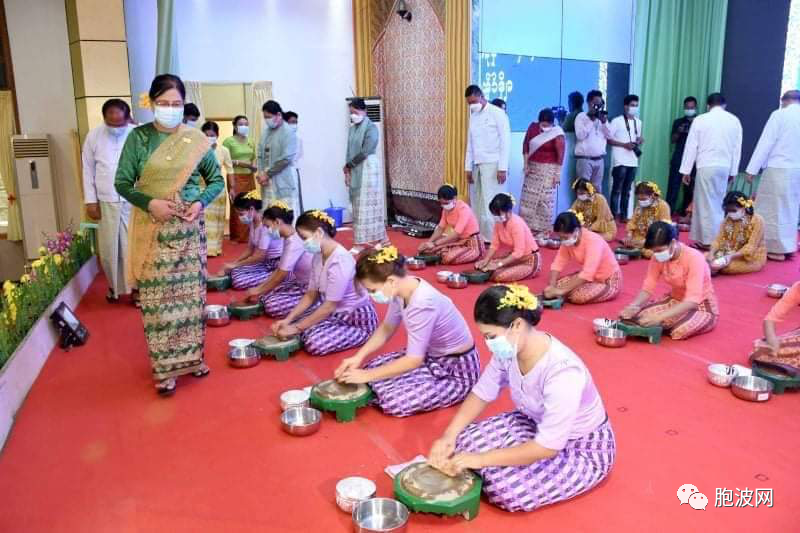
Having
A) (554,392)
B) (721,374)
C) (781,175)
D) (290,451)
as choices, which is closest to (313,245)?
(290,451)

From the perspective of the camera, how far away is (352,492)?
222cm

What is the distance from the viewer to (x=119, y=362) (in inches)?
149

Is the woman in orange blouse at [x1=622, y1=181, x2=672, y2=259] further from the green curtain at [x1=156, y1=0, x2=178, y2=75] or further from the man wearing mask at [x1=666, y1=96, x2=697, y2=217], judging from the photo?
the green curtain at [x1=156, y1=0, x2=178, y2=75]

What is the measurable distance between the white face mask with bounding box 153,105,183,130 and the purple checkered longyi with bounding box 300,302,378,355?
137 centimetres

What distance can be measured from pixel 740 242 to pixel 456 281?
2.45m

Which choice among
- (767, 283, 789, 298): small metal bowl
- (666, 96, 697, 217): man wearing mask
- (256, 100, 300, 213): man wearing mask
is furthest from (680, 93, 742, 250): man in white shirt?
(256, 100, 300, 213): man wearing mask

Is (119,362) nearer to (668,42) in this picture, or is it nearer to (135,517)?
(135,517)

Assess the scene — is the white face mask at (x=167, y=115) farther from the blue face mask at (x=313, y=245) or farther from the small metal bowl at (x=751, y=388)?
the small metal bowl at (x=751, y=388)

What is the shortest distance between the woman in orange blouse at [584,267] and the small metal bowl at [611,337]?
77 cm

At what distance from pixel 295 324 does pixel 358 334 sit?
0.38 meters

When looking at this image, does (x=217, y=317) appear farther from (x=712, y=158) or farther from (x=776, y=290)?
(x=712, y=158)

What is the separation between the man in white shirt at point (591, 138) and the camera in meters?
7.52

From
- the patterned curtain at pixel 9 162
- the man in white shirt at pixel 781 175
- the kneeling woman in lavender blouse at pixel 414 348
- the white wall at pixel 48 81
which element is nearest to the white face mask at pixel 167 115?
the kneeling woman in lavender blouse at pixel 414 348

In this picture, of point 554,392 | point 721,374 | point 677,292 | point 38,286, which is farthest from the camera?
point 38,286
